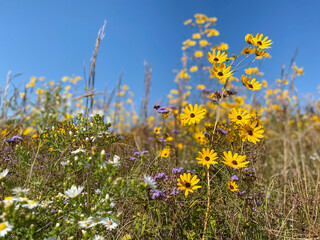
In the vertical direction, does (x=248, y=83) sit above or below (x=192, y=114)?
above

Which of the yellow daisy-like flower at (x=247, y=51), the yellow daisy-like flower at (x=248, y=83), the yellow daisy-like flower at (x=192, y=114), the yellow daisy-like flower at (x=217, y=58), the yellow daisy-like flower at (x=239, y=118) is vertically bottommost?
the yellow daisy-like flower at (x=239, y=118)

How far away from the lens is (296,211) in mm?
2150

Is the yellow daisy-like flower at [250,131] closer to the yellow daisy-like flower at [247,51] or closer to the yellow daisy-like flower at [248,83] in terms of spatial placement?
the yellow daisy-like flower at [248,83]

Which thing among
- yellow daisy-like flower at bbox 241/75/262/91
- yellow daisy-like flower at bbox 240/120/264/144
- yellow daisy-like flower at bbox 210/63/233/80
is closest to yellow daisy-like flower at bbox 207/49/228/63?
yellow daisy-like flower at bbox 210/63/233/80

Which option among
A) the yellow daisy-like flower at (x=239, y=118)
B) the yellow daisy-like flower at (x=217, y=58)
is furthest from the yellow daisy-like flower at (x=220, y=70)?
the yellow daisy-like flower at (x=239, y=118)

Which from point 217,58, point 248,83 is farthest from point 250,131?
point 217,58

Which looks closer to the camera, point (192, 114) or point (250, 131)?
point (250, 131)

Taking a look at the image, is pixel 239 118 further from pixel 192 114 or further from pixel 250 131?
pixel 192 114

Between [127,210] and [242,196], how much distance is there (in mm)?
779

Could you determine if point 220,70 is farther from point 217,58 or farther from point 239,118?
point 239,118

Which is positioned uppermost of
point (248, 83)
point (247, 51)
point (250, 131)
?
point (247, 51)

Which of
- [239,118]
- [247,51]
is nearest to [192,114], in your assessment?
[239,118]

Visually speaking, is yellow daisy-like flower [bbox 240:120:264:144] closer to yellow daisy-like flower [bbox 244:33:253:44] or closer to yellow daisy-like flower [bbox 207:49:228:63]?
yellow daisy-like flower [bbox 207:49:228:63]

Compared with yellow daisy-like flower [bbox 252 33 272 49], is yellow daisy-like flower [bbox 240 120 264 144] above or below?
below
